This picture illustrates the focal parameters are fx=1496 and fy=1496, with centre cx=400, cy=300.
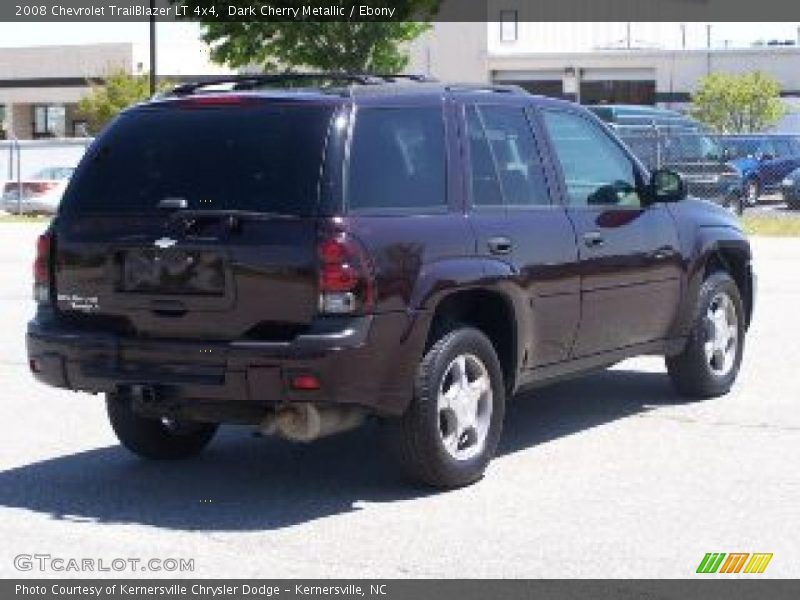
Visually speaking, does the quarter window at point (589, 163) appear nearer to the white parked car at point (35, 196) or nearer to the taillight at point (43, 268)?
the taillight at point (43, 268)

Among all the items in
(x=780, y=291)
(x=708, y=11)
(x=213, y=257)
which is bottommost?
(x=780, y=291)

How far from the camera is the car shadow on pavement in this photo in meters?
6.88

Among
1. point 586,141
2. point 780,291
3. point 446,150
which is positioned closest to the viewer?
point 446,150

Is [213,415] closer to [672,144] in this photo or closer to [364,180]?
[364,180]

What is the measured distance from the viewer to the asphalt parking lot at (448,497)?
609 cm

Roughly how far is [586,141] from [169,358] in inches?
120

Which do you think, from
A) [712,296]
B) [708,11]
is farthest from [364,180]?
[708,11]

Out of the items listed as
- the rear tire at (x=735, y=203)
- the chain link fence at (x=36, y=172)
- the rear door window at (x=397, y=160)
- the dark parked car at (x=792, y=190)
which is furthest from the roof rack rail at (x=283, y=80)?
the dark parked car at (x=792, y=190)

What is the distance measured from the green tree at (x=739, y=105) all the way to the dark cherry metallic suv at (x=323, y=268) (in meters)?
50.4

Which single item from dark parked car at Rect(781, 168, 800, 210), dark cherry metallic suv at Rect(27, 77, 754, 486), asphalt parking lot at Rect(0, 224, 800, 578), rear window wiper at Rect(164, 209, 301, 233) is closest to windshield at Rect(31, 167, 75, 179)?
dark parked car at Rect(781, 168, 800, 210)

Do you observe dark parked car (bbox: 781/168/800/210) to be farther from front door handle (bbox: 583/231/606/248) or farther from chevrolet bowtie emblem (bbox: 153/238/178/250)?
chevrolet bowtie emblem (bbox: 153/238/178/250)

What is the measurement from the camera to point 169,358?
22.2ft

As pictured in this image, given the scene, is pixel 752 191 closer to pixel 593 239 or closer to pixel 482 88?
pixel 593 239

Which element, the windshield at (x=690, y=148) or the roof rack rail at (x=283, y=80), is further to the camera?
the windshield at (x=690, y=148)
